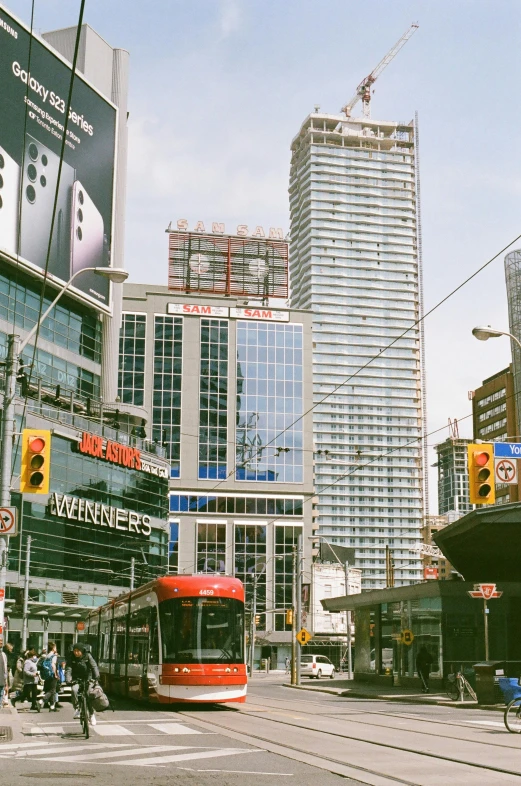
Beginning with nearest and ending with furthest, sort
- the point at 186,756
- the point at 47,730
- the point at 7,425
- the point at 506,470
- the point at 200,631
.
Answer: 1. the point at 186,756
2. the point at 47,730
3. the point at 7,425
4. the point at 200,631
5. the point at 506,470

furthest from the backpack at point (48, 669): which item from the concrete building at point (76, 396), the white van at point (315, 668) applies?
the white van at point (315, 668)

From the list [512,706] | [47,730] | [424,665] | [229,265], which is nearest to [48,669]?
[47,730]

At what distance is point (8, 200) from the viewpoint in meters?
65.0

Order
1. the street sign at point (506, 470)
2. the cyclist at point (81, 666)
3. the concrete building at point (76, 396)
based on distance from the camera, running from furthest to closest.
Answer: the concrete building at point (76, 396)
the street sign at point (506, 470)
the cyclist at point (81, 666)

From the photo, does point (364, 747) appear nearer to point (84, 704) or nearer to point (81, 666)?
point (84, 704)

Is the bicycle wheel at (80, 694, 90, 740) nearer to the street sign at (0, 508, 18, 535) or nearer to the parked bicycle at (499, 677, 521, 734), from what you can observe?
the street sign at (0, 508, 18, 535)

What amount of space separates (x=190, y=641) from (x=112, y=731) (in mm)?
6877

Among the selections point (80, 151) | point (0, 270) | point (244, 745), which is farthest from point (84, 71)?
point (244, 745)

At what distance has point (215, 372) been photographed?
380 ft

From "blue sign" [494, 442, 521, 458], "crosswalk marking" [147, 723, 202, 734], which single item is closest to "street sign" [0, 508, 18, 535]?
"crosswalk marking" [147, 723, 202, 734]

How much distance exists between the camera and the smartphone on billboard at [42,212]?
67.2 meters

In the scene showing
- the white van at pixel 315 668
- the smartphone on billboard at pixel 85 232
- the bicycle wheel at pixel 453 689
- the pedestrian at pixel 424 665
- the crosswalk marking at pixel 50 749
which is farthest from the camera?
the smartphone on billboard at pixel 85 232

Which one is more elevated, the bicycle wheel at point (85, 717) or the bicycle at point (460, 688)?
the bicycle wheel at point (85, 717)

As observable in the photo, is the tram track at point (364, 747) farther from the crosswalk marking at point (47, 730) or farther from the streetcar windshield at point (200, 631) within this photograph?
the crosswalk marking at point (47, 730)
